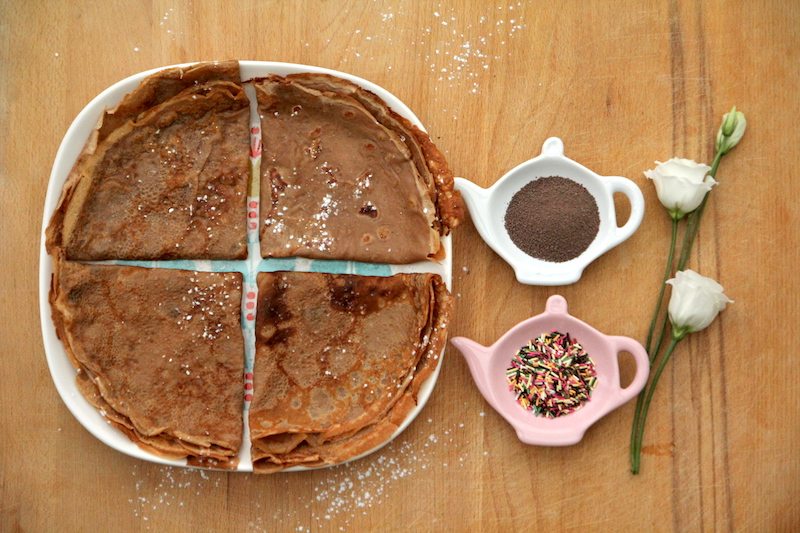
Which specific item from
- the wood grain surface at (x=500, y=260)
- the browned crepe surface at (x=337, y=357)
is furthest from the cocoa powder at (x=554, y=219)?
the browned crepe surface at (x=337, y=357)

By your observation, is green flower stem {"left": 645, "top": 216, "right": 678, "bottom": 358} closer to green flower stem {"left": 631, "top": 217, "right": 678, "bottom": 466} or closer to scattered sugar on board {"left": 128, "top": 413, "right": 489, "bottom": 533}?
green flower stem {"left": 631, "top": 217, "right": 678, "bottom": 466}

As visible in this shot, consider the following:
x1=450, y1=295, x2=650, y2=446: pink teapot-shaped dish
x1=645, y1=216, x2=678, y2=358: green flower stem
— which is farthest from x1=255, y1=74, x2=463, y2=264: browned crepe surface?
x1=645, y1=216, x2=678, y2=358: green flower stem

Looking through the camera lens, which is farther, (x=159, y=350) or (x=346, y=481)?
(x=346, y=481)

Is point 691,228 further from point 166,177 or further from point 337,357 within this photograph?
point 166,177

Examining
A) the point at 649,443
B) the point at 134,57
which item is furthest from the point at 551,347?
the point at 134,57

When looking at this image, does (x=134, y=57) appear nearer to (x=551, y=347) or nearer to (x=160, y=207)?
(x=160, y=207)

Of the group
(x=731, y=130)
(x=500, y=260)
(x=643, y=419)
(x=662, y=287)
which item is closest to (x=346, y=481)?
(x=500, y=260)
